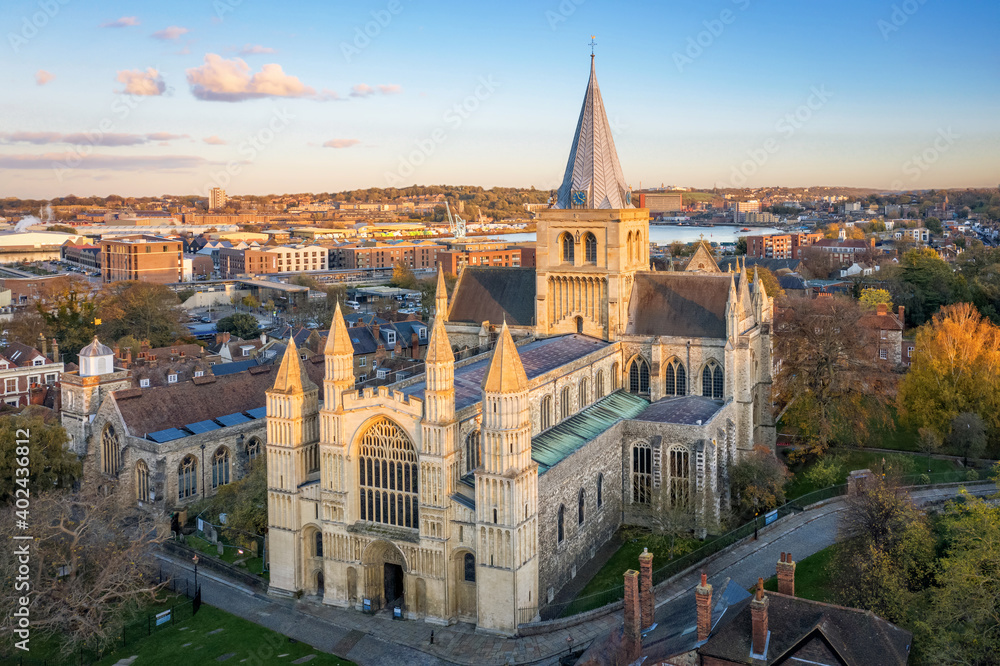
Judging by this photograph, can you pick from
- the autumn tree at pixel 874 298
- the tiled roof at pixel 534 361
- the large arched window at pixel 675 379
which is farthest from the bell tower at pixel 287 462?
the autumn tree at pixel 874 298

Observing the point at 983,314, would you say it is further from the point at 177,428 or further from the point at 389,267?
the point at 389,267

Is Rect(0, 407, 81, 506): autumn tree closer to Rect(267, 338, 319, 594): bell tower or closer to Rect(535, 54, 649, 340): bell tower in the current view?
Rect(267, 338, 319, 594): bell tower

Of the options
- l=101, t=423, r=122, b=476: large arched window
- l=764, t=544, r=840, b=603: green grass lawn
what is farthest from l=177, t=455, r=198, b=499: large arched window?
l=764, t=544, r=840, b=603: green grass lawn

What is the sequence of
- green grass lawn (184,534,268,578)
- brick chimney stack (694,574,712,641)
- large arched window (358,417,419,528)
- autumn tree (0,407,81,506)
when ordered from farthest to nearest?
autumn tree (0,407,81,506)
green grass lawn (184,534,268,578)
large arched window (358,417,419,528)
brick chimney stack (694,574,712,641)

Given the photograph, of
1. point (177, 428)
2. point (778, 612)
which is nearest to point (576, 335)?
point (177, 428)

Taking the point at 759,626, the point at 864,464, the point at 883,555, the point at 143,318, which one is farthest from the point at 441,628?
the point at 143,318

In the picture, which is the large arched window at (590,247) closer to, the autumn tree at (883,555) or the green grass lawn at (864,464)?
the green grass lawn at (864,464)
